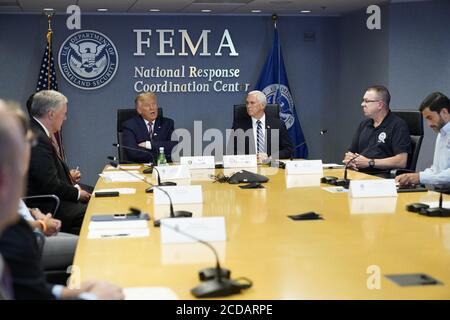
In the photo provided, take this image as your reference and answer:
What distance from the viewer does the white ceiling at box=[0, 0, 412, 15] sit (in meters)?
7.41

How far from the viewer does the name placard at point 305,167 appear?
5.05 metres

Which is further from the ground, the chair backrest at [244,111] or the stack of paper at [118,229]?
the chair backrest at [244,111]

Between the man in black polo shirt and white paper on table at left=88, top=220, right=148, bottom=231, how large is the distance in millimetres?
2599

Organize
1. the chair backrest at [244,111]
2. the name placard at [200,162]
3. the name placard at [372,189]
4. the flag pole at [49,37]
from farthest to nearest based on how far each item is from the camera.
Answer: the flag pole at [49,37] → the chair backrest at [244,111] → the name placard at [200,162] → the name placard at [372,189]

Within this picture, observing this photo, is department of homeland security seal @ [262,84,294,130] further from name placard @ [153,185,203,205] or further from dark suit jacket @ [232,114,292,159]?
name placard @ [153,185,203,205]

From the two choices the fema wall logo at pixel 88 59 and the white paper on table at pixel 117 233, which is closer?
the white paper on table at pixel 117 233

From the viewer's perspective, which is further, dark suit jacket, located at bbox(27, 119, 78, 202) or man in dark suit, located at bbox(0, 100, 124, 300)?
dark suit jacket, located at bbox(27, 119, 78, 202)

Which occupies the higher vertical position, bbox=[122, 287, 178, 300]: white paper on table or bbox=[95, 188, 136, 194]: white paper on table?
bbox=[95, 188, 136, 194]: white paper on table

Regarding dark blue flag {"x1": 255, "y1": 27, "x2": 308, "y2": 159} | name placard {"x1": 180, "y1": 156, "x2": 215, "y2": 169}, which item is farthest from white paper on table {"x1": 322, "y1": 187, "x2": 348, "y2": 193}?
dark blue flag {"x1": 255, "y1": 27, "x2": 308, "y2": 159}

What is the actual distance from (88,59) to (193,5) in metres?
1.67

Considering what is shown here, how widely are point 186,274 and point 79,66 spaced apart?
6717 millimetres

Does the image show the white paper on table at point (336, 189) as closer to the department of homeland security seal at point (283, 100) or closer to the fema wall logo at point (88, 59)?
the department of homeland security seal at point (283, 100)

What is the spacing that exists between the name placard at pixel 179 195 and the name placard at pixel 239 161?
A: 6.75ft

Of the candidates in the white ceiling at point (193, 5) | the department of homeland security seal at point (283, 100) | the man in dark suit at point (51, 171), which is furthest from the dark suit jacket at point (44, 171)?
the department of homeland security seal at point (283, 100)
